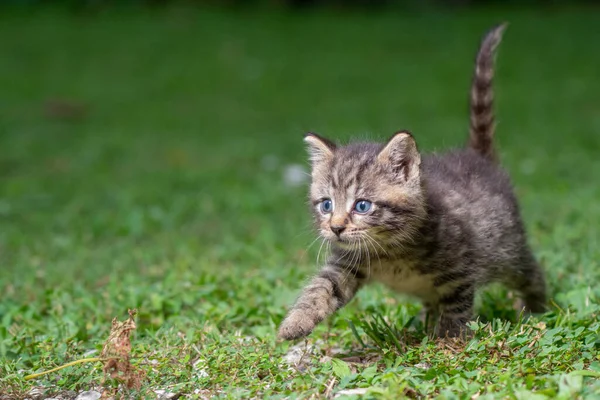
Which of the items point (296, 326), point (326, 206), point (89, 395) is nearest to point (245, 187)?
point (326, 206)

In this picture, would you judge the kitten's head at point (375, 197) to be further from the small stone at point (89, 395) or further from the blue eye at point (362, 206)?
the small stone at point (89, 395)

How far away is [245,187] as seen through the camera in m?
9.73

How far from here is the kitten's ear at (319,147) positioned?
4719 mm

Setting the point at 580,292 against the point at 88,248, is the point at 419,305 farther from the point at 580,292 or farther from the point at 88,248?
the point at 88,248

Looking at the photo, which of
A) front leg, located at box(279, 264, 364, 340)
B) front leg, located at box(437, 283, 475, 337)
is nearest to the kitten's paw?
front leg, located at box(279, 264, 364, 340)

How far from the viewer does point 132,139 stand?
12266mm

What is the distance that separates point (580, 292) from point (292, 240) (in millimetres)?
3056

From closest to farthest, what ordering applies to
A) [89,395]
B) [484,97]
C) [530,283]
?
[89,395]
[530,283]
[484,97]

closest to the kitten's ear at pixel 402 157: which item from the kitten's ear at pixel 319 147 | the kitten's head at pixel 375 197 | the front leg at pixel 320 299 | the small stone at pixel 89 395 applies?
the kitten's head at pixel 375 197

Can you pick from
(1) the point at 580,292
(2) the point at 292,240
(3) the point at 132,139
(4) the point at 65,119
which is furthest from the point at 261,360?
(4) the point at 65,119

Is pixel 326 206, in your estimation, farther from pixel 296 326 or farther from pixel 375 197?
pixel 296 326

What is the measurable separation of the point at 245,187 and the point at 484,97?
4.65 m

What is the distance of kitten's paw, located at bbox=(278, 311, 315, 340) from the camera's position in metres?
4.23

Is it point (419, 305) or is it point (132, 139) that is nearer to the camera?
point (419, 305)
